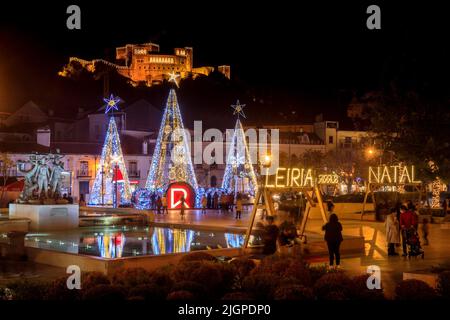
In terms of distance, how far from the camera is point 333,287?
9.52 meters

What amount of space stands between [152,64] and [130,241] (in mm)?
98662

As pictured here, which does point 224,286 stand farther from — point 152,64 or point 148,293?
point 152,64

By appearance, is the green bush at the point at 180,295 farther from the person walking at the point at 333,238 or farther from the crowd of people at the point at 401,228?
the crowd of people at the point at 401,228

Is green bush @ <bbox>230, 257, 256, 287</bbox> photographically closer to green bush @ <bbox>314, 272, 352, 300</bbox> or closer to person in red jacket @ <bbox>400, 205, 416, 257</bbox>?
green bush @ <bbox>314, 272, 352, 300</bbox>

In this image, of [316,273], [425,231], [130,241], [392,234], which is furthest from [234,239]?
[316,273]

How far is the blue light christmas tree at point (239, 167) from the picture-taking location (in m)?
49.4

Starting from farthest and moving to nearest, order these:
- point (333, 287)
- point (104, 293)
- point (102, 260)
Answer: point (102, 260) → point (333, 287) → point (104, 293)

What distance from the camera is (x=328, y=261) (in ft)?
55.8

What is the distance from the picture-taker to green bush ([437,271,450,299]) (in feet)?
31.5

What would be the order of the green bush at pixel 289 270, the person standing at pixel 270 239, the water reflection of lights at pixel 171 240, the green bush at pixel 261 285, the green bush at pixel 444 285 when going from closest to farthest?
the green bush at pixel 261 285 → the green bush at pixel 444 285 → the green bush at pixel 289 270 → the person standing at pixel 270 239 → the water reflection of lights at pixel 171 240

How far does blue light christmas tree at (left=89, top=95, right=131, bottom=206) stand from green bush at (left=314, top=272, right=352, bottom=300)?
1345 inches

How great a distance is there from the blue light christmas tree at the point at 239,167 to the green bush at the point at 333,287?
38.8 meters

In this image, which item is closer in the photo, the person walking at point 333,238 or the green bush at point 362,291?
the green bush at point 362,291

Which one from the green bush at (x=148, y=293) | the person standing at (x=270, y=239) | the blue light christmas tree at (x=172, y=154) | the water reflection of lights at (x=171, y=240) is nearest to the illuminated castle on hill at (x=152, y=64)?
the blue light christmas tree at (x=172, y=154)
